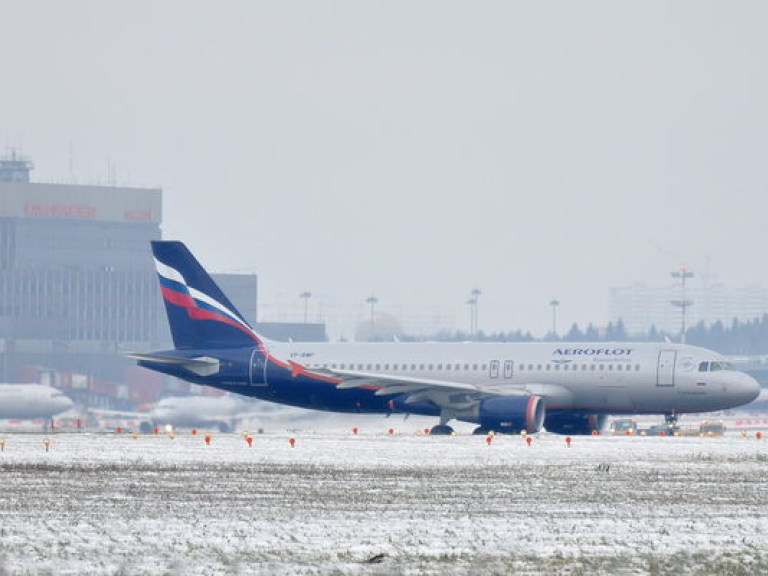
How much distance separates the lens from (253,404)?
93312 mm

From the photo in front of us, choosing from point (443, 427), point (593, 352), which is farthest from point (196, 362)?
point (593, 352)

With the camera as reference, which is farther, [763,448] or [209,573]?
[763,448]

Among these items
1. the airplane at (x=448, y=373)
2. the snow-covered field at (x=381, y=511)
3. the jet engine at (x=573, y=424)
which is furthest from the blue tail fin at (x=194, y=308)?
the snow-covered field at (x=381, y=511)

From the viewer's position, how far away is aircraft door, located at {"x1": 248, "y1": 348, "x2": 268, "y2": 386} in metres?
64.6

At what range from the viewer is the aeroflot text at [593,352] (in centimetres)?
6200

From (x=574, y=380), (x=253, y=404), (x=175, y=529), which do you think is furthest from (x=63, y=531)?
(x=253, y=404)

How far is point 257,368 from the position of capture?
64.6 metres

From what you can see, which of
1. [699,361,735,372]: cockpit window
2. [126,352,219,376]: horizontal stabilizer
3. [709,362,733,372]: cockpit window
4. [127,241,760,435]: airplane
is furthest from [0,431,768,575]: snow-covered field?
[126,352,219,376]: horizontal stabilizer

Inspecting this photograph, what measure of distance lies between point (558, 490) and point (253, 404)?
61.1 meters

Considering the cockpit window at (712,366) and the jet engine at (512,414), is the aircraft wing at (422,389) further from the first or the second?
the cockpit window at (712,366)

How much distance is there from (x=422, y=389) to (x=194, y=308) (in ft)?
30.8

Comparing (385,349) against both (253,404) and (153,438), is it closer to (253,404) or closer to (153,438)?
(153,438)

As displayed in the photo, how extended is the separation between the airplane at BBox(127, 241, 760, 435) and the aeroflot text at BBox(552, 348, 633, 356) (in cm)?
4

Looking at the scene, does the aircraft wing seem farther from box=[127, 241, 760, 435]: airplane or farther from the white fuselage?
the white fuselage
